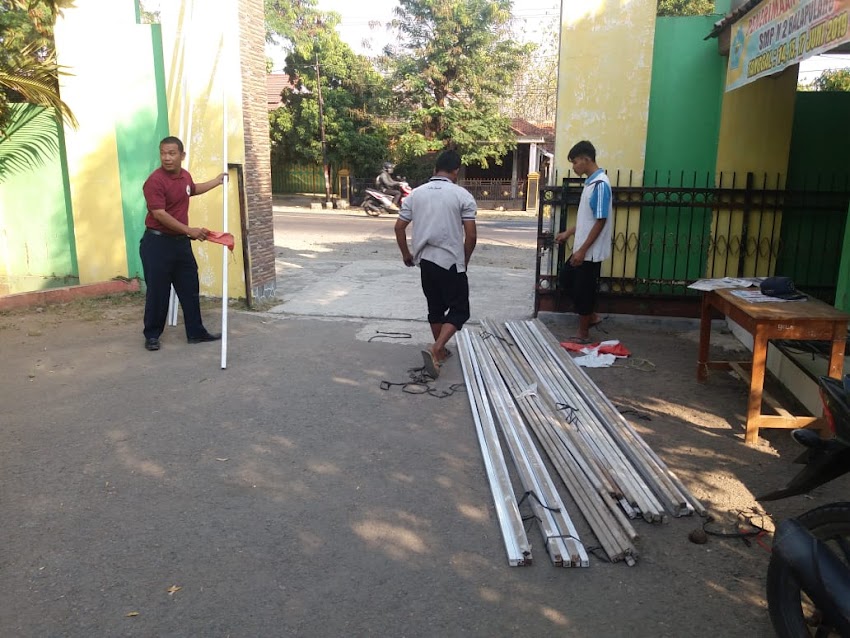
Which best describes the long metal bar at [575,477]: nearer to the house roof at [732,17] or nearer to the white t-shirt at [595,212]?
the white t-shirt at [595,212]

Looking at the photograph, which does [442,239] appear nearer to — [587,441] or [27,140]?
[587,441]

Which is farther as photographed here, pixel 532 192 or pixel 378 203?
pixel 532 192

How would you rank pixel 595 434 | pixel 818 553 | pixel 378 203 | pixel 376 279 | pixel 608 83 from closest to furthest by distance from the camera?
pixel 818 553
pixel 595 434
pixel 608 83
pixel 376 279
pixel 378 203

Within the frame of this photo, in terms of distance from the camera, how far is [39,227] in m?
8.72

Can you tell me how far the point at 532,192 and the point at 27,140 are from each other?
20.8 metres

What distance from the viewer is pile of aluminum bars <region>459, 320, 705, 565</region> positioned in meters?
3.54

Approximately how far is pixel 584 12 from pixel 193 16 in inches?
168

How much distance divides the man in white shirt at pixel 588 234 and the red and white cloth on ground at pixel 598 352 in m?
0.22

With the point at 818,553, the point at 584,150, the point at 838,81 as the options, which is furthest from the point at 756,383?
the point at 838,81

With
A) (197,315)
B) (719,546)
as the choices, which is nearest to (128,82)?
(197,315)

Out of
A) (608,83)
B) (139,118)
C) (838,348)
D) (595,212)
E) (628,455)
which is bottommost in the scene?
(628,455)

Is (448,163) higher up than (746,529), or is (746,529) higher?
(448,163)

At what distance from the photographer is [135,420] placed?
15.7 ft

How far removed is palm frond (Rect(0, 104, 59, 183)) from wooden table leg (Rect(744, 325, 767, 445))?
319 inches
